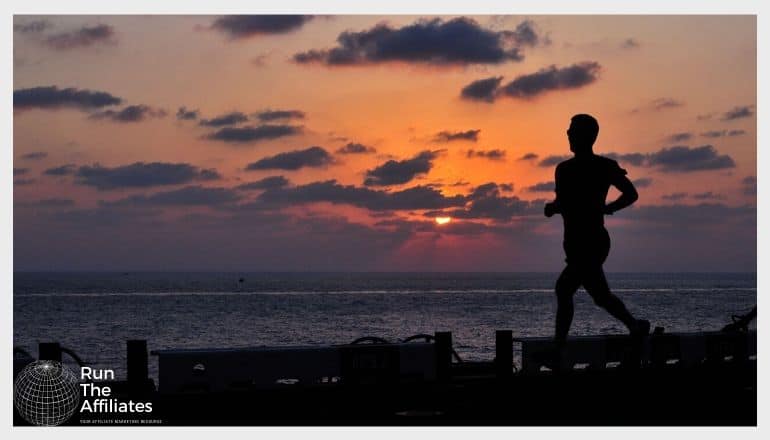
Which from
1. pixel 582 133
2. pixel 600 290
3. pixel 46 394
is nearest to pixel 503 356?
pixel 600 290

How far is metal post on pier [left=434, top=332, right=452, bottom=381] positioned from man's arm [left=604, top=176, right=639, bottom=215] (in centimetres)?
309

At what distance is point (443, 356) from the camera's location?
15.9 meters

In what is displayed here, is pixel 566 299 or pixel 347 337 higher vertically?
pixel 566 299

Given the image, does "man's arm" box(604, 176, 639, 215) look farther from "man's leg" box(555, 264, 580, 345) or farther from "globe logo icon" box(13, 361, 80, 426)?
"globe logo icon" box(13, 361, 80, 426)

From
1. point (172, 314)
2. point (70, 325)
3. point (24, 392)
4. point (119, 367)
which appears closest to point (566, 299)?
point (24, 392)

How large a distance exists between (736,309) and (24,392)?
503 feet

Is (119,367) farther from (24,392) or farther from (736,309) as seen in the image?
(736,309)

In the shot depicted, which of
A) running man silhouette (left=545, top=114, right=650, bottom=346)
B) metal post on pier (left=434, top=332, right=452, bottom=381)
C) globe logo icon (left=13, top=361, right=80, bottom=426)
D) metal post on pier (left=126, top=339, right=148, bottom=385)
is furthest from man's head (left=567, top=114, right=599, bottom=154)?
globe logo icon (left=13, top=361, right=80, bottom=426)

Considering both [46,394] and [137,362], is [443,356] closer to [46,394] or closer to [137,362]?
[137,362]

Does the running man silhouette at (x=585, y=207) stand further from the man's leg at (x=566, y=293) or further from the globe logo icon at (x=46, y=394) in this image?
the globe logo icon at (x=46, y=394)

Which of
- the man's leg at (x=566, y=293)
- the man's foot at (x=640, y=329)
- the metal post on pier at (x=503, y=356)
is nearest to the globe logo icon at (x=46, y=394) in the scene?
the metal post on pier at (x=503, y=356)

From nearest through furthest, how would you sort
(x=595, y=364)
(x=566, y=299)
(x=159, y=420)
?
1. (x=159, y=420)
2. (x=566, y=299)
3. (x=595, y=364)

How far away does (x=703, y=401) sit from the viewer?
13055 mm

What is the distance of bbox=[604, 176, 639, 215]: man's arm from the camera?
15234mm
